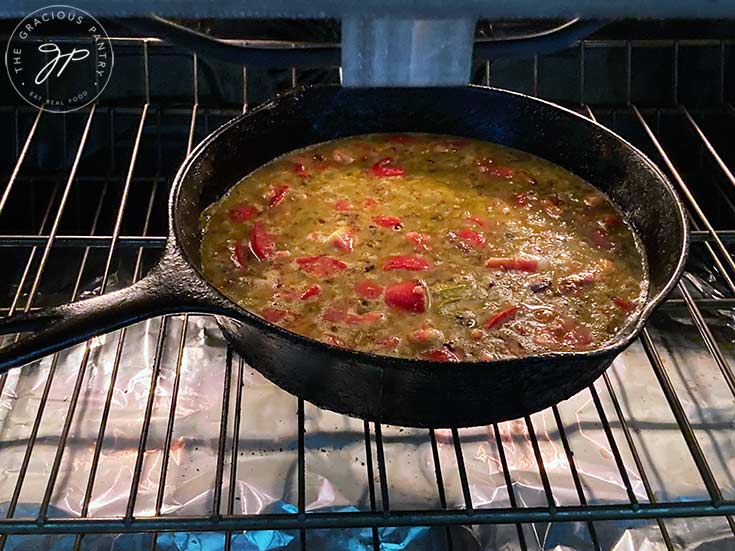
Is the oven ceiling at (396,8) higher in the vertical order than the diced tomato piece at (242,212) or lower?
lower

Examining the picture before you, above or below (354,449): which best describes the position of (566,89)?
above

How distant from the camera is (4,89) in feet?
5.94

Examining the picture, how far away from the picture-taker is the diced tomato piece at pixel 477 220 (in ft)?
5.11

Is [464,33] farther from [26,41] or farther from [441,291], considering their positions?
[26,41]

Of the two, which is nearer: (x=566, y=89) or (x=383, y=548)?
(x=383, y=548)

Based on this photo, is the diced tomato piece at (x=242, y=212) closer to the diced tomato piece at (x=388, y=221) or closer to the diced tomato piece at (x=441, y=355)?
the diced tomato piece at (x=388, y=221)

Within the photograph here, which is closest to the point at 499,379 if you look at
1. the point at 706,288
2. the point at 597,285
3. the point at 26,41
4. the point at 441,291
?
the point at 441,291

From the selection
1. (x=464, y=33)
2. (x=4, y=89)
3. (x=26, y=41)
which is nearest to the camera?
(x=464, y=33)

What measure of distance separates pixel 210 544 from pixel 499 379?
68cm

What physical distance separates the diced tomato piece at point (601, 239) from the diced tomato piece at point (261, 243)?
0.65m

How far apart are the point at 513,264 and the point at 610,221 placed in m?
0.30

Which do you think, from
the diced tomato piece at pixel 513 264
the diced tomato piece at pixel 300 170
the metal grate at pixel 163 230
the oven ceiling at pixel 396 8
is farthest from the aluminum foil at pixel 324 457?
the oven ceiling at pixel 396 8

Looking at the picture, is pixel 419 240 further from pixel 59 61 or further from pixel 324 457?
pixel 59 61

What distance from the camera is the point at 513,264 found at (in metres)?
1.44
